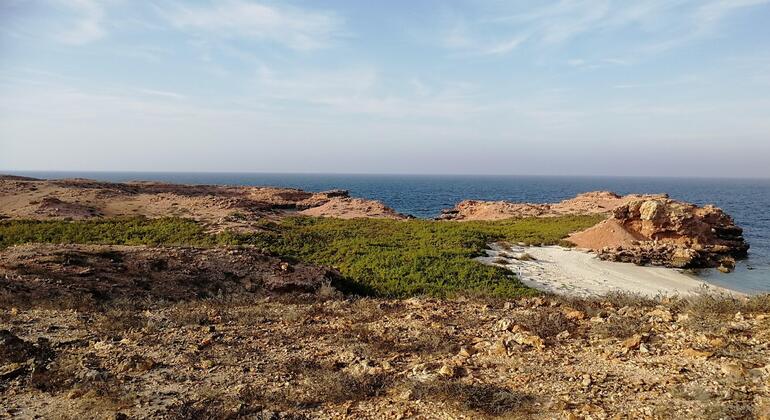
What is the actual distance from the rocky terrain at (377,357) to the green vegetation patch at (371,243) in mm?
6049

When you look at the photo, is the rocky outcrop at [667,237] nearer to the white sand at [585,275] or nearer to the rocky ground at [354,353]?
the white sand at [585,275]

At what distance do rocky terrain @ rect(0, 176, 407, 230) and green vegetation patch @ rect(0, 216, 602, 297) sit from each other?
392 centimetres

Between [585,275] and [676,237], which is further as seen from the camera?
[676,237]

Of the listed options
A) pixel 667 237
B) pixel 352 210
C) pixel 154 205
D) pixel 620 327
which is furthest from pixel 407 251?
pixel 154 205

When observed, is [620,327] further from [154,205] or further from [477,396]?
[154,205]

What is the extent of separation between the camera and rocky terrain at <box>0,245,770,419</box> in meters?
6.44

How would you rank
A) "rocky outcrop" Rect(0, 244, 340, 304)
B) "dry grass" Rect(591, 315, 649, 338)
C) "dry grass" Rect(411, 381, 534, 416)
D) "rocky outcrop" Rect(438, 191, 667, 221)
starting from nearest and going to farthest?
"dry grass" Rect(411, 381, 534, 416)
"dry grass" Rect(591, 315, 649, 338)
"rocky outcrop" Rect(0, 244, 340, 304)
"rocky outcrop" Rect(438, 191, 667, 221)

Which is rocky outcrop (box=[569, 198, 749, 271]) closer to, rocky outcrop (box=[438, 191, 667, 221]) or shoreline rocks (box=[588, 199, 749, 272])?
shoreline rocks (box=[588, 199, 749, 272])

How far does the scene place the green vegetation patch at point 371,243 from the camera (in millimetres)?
19828

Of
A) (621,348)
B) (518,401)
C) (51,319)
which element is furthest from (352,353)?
(51,319)

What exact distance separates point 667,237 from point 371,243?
20.6 m

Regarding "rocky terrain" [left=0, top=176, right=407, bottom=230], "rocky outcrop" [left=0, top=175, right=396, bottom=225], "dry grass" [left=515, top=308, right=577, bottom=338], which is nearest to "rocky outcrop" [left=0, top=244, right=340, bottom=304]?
"dry grass" [left=515, top=308, right=577, bottom=338]

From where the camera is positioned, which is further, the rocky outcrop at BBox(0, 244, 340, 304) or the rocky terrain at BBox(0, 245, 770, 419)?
the rocky outcrop at BBox(0, 244, 340, 304)

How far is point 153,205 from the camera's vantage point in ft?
145
